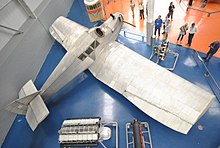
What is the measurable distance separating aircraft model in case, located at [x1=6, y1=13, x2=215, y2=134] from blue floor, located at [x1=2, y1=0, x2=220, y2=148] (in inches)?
45.3

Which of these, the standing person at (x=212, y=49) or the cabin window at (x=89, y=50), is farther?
the cabin window at (x=89, y=50)

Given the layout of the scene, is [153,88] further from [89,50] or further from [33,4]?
[33,4]

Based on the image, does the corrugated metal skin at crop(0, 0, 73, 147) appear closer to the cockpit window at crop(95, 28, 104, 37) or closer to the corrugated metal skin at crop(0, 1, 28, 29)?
the corrugated metal skin at crop(0, 1, 28, 29)

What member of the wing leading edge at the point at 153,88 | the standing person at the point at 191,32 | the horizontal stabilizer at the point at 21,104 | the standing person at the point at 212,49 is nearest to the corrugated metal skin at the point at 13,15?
the horizontal stabilizer at the point at 21,104

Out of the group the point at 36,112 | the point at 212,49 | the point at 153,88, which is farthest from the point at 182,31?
the point at 36,112

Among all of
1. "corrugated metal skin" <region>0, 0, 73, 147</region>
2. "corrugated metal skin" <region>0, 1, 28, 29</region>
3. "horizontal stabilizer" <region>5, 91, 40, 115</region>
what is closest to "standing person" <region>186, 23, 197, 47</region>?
"horizontal stabilizer" <region>5, 91, 40, 115</region>

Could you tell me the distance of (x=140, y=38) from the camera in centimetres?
1207

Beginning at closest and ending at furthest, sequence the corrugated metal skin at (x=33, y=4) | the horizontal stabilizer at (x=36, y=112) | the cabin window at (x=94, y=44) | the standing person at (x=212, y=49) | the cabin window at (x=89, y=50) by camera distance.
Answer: the horizontal stabilizer at (x=36, y=112) → the standing person at (x=212, y=49) → the cabin window at (x=89, y=50) → the cabin window at (x=94, y=44) → the corrugated metal skin at (x=33, y=4)

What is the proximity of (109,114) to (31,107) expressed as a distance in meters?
4.01

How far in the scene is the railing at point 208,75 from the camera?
8328 millimetres

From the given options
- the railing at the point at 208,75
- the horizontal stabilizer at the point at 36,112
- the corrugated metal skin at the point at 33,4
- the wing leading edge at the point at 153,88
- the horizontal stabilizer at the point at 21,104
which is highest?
the corrugated metal skin at the point at 33,4

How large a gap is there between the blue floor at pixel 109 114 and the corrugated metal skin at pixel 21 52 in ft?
3.18

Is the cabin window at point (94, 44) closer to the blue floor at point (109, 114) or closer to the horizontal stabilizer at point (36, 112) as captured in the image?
the blue floor at point (109, 114)

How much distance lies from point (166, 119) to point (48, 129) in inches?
246
